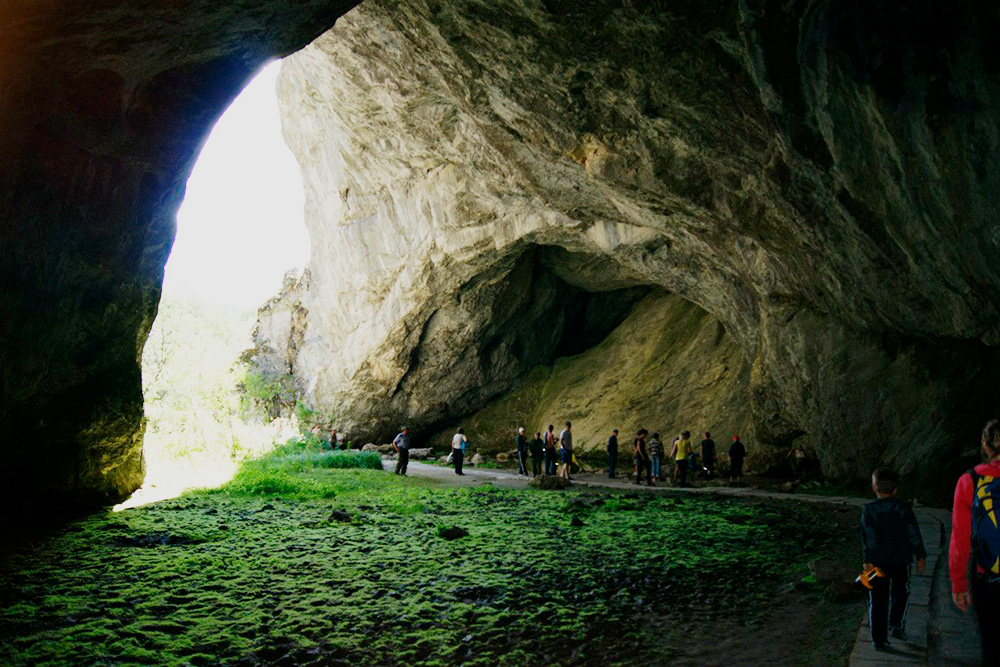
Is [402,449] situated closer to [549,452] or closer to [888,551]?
[549,452]

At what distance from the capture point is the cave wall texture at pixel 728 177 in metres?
7.65

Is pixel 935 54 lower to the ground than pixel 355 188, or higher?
lower

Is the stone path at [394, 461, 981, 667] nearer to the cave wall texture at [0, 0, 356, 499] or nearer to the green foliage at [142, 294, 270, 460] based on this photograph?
the cave wall texture at [0, 0, 356, 499]

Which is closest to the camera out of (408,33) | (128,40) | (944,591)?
(944,591)

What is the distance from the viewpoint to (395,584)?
703 centimetres

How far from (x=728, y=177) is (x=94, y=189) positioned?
1144cm

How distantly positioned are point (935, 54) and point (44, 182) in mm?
11248

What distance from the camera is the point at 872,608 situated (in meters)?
4.46

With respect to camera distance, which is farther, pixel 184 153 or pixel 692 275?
pixel 692 275

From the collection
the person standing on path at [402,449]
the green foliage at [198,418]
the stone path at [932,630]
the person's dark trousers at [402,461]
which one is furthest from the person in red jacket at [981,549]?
the green foliage at [198,418]

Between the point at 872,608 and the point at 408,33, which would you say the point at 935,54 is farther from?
the point at 408,33

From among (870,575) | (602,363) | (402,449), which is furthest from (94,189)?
(602,363)

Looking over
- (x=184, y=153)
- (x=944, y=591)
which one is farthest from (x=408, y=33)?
(x=944, y=591)

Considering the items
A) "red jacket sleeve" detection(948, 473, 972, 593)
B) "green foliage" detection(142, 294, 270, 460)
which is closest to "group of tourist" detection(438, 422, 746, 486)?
"green foliage" detection(142, 294, 270, 460)
